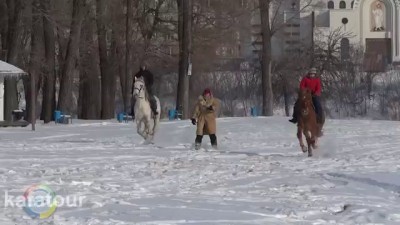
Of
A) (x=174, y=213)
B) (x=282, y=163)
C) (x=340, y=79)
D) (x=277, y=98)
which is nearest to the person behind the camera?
(x=174, y=213)

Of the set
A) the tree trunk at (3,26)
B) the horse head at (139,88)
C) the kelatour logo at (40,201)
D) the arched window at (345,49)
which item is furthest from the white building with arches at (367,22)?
the kelatour logo at (40,201)

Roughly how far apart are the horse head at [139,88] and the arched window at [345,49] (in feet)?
174

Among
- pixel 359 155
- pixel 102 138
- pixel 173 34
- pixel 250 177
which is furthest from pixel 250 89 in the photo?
pixel 250 177

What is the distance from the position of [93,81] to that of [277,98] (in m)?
19.9

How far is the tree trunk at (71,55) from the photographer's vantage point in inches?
1491

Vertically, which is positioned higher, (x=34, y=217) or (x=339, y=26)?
(x=339, y=26)

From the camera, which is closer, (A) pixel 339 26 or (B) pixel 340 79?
(B) pixel 340 79

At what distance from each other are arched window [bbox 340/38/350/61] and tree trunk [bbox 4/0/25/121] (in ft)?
130

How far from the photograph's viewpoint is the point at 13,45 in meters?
39.6

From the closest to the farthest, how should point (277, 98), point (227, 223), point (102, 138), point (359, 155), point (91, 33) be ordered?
point (227, 223) < point (359, 155) < point (102, 138) < point (91, 33) < point (277, 98)

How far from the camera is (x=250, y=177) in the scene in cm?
1414

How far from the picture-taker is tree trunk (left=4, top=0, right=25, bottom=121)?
37.4m

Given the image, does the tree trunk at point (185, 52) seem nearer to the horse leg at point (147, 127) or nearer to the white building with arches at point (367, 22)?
the horse leg at point (147, 127)

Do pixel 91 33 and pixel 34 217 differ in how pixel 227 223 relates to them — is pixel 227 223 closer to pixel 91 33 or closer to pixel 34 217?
pixel 34 217
